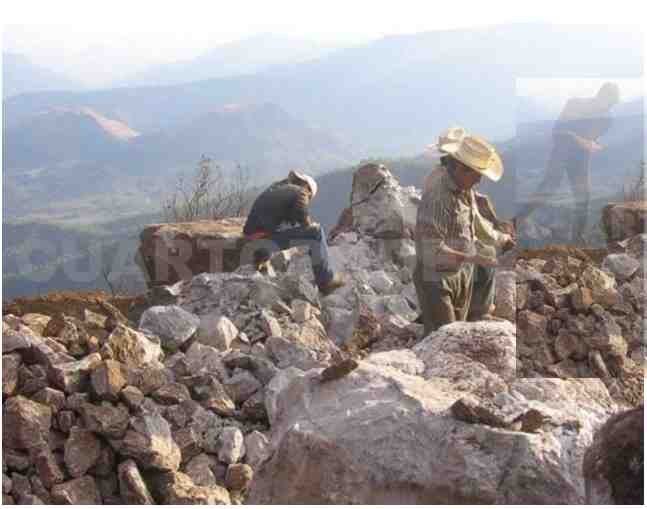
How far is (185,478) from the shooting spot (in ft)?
15.2

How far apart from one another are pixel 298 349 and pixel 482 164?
177cm

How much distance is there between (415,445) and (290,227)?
502 centimetres

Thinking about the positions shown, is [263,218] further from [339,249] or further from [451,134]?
[451,134]

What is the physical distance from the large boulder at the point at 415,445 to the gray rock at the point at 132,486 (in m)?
0.92

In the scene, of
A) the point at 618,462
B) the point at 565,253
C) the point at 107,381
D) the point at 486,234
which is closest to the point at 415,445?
the point at 618,462

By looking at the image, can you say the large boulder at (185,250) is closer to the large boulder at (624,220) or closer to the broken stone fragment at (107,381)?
Result: the broken stone fragment at (107,381)

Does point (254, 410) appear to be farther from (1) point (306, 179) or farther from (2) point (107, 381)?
(1) point (306, 179)

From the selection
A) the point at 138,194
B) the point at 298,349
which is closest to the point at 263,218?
the point at 298,349

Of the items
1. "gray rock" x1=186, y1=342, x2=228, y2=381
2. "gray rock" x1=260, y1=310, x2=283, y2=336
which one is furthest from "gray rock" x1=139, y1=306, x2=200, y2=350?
"gray rock" x1=260, y1=310, x2=283, y2=336

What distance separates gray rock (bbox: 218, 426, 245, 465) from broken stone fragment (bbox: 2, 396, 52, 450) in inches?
37.4

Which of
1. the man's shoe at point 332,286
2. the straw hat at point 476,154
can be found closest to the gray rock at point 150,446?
the straw hat at point 476,154

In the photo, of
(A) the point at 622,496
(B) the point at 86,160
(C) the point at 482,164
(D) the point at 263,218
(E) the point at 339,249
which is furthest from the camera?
(B) the point at 86,160

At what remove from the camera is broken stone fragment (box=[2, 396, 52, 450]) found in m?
4.56
